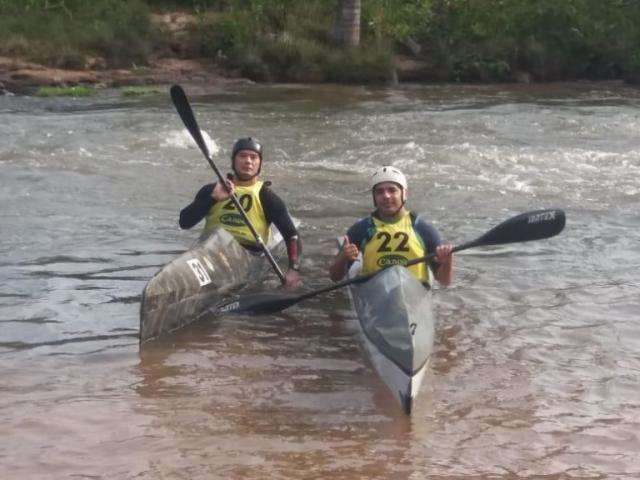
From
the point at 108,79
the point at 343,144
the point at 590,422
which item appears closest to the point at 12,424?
the point at 590,422

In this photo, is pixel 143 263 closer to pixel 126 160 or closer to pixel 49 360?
pixel 49 360

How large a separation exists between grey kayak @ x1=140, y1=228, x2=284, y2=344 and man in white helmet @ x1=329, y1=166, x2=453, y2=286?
0.78 m

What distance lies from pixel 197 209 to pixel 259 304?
127 cm

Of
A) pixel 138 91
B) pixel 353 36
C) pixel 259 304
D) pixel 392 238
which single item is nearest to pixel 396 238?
pixel 392 238

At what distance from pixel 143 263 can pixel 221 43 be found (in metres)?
15.1

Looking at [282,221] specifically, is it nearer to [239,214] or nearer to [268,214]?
[268,214]

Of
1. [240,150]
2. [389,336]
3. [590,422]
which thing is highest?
[240,150]

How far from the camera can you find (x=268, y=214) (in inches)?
317

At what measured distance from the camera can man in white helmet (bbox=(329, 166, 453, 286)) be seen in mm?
6945

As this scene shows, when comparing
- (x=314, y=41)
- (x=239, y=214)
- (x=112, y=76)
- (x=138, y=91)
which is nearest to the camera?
(x=239, y=214)

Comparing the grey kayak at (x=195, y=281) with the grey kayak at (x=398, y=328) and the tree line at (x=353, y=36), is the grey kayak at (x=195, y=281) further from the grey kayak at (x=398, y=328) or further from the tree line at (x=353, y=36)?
the tree line at (x=353, y=36)

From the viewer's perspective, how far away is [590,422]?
18.1 ft

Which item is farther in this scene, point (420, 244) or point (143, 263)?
point (143, 263)

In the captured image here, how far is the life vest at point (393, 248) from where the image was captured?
22.8 feet
